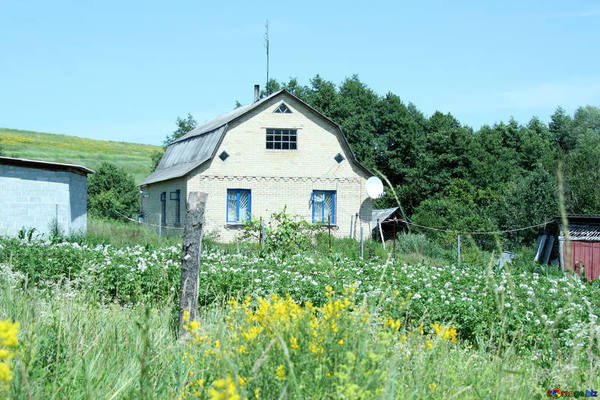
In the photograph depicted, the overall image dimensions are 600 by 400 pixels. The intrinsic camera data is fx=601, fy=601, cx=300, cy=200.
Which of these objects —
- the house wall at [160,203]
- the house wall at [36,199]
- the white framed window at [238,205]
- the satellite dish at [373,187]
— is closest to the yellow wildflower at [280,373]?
the house wall at [36,199]

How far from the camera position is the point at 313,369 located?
9.47 ft

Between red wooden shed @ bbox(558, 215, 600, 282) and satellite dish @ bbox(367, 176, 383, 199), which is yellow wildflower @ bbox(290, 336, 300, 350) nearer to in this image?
red wooden shed @ bbox(558, 215, 600, 282)

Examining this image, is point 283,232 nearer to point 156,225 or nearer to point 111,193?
point 156,225

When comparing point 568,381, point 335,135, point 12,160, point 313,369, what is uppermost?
point 335,135

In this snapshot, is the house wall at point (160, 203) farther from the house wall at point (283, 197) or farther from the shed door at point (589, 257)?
the shed door at point (589, 257)

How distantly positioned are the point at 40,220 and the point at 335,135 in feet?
38.5

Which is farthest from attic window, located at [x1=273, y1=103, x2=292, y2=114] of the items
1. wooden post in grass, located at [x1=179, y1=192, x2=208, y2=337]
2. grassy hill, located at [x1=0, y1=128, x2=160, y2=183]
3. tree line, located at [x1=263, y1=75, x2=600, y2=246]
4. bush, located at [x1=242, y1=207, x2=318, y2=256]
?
grassy hill, located at [x1=0, y1=128, x2=160, y2=183]

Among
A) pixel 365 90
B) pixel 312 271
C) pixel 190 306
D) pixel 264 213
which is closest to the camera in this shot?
pixel 190 306

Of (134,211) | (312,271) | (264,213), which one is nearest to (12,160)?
(264,213)

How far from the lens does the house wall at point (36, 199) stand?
1703 centimetres

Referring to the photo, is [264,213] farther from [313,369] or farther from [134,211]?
[313,369]

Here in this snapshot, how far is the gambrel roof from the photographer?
2314cm

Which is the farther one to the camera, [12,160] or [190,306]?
[12,160]

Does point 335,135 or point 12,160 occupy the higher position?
point 335,135
